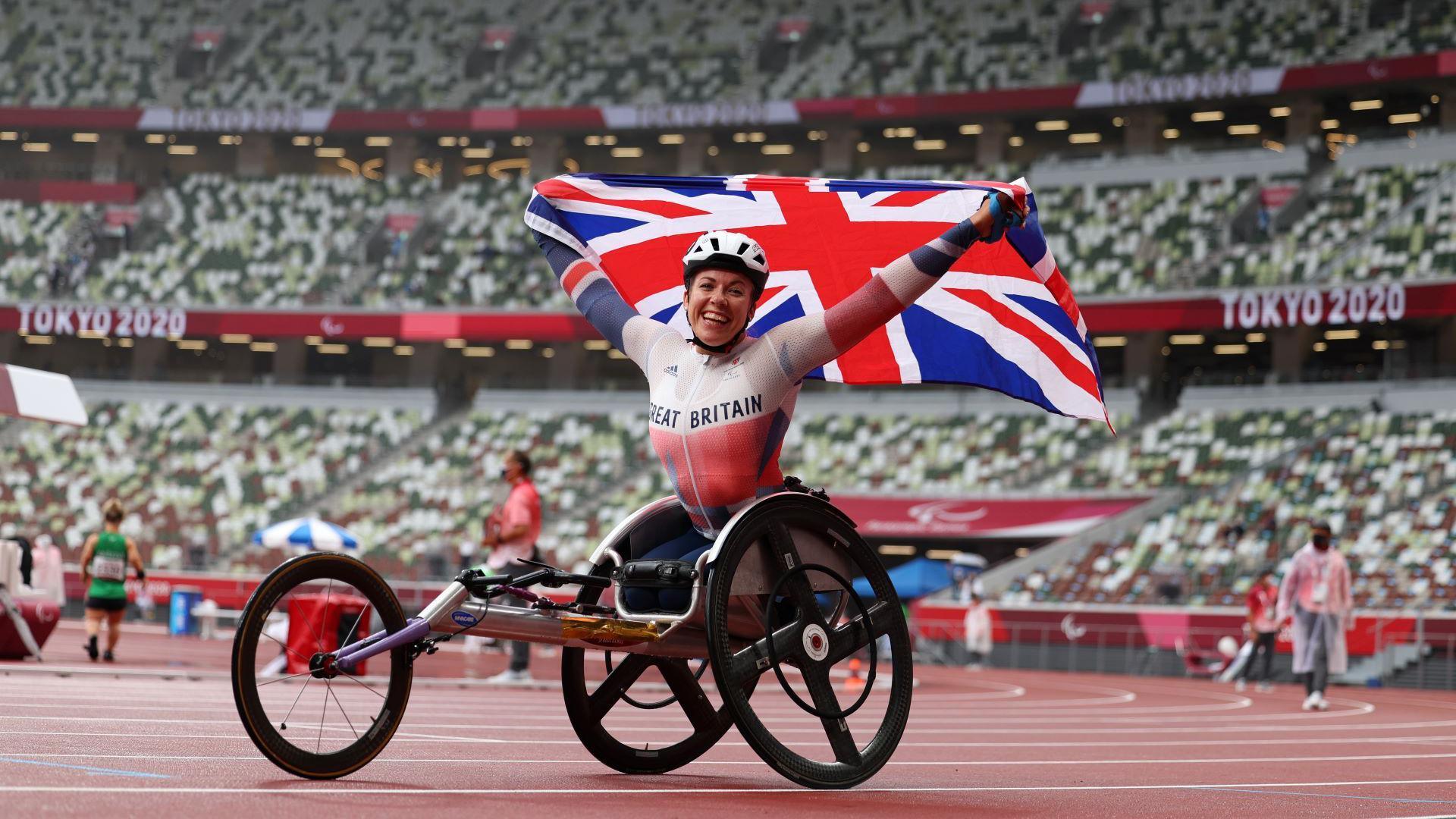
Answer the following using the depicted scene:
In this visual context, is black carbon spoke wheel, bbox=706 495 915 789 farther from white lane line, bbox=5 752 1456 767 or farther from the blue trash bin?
the blue trash bin

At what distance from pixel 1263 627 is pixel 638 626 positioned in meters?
20.8

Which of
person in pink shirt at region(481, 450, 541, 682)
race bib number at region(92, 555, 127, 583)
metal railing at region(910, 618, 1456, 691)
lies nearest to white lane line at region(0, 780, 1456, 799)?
person in pink shirt at region(481, 450, 541, 682)

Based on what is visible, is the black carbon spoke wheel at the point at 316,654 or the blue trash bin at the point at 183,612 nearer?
the black carbon spoke wheel at the point at 316,654

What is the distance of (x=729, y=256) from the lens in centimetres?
621

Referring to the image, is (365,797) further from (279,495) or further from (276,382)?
(276,382)

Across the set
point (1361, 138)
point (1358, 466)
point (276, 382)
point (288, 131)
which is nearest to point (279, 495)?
point (276, 382)

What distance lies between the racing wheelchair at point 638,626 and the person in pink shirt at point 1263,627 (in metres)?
19.1

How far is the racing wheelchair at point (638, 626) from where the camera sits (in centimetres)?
536

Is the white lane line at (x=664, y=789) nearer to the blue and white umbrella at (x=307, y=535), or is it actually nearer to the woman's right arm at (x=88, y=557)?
the woman's right arm at (x=88, y=557)

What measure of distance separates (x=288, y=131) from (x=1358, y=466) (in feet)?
110

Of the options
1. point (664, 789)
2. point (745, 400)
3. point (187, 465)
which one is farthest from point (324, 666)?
point (187, 465)

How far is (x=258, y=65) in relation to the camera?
53406 mm

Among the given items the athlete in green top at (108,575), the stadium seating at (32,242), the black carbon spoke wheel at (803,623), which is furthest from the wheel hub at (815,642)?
the stadium seating at (32,242)

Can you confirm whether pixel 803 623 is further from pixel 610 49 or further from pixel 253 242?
pixel 610 49
